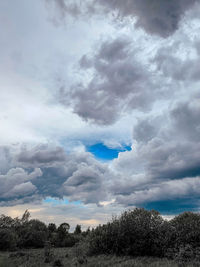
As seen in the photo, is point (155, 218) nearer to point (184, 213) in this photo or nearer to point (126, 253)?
point (126, 253)

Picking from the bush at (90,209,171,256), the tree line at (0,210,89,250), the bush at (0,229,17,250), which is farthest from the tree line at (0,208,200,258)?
the tree line at (0,210,89,250)

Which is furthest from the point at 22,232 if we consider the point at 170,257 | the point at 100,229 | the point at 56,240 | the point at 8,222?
the point at 170,257

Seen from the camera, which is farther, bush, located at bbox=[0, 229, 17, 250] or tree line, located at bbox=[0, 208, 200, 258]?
bush, located at bbox=[0, 229, 17, 250]

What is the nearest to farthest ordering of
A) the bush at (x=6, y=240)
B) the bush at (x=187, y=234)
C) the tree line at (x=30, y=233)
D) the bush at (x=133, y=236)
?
the bush at (x=187, y=234) < the bush at (x=133, y=236) < the bush at (x=6, y=240) < the tree line at (x=30, y=233)

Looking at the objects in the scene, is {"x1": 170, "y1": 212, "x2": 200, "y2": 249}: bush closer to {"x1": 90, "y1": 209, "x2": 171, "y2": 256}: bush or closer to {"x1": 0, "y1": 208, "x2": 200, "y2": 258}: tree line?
{"x1": 0, "y1": 208, "x2": 200, "y2": 258}: tree line

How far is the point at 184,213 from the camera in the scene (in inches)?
1567

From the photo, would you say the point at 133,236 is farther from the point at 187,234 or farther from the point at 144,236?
A: the point at 187,234

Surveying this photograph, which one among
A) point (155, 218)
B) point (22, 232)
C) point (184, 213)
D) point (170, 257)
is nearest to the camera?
point (170, 257)

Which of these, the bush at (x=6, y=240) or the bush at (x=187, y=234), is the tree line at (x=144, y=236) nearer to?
the bush at (x=187, y=234)

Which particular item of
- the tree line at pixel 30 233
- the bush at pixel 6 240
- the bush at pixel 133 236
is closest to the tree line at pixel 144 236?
the bush at pixel 133 236

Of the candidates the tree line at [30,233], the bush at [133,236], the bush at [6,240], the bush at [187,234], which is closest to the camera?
the bush at [187,234]

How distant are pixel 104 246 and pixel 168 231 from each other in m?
8.34

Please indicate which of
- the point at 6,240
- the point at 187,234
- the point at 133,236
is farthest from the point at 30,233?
the point at 187,234

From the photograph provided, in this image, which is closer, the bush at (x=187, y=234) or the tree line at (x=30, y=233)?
the bush at (x=187, y=234)
